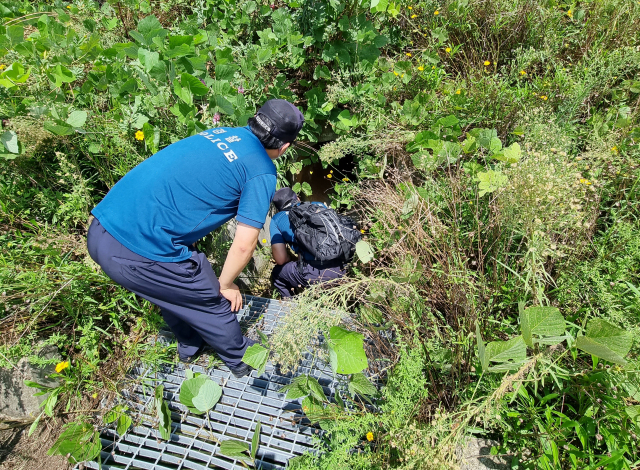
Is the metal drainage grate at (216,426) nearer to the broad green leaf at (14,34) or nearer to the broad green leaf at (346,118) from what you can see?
the broad green leaf at (346,118)

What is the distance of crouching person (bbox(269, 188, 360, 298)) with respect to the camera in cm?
246

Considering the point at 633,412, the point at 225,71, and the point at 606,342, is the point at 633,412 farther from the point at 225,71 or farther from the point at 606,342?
the point at 225,71

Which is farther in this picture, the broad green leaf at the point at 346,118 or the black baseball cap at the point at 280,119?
the broad green leaf at the point at 346,118

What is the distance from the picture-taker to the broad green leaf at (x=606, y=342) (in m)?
1.35

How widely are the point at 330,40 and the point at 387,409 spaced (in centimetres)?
301

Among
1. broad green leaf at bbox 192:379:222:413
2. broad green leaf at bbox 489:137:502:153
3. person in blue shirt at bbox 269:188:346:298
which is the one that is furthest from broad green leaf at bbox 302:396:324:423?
broad green leaf at bbox 489:137:502:153

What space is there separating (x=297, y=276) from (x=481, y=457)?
1.48 meters

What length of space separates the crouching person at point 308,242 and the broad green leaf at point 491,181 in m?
0.82

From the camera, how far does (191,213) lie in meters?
1.81

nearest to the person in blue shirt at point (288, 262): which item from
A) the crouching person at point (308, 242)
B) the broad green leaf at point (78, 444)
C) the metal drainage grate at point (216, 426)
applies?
the crouching person at point (308, 242)

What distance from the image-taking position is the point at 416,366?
1617 millimetres

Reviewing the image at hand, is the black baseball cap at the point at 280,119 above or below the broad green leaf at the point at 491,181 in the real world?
above

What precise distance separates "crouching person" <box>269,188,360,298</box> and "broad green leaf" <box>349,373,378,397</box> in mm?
741

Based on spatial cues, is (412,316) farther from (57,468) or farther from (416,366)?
(57,468)
